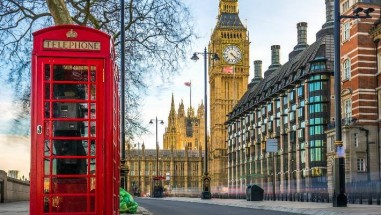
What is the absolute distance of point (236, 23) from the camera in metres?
152

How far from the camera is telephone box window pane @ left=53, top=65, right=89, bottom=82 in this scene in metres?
9.12

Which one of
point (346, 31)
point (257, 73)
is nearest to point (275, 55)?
point (257, 73)

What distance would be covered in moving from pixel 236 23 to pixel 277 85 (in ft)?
209

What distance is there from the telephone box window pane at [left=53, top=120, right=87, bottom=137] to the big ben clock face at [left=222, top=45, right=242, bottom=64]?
14043cm

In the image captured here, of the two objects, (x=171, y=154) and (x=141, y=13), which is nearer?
(x=141, y=13)

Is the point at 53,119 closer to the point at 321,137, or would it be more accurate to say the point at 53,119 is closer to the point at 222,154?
the point at 321,137

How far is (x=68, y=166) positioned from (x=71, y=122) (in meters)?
0.65

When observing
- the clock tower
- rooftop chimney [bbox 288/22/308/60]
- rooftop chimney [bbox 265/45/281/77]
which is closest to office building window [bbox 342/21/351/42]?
rooftop chimney [bbox 288/22/308/60]

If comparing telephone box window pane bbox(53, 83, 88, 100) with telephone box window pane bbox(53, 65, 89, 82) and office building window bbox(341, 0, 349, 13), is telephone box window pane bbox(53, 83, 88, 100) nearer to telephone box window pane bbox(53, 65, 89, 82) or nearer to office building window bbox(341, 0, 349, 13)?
telephone box window pane bbox(53, 65, 89, 82)

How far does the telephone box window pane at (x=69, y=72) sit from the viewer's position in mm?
9125

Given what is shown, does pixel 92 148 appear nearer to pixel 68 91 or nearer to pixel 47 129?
pixel 47 129

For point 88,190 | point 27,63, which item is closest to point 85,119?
point 88,190

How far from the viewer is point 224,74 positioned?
149 metres

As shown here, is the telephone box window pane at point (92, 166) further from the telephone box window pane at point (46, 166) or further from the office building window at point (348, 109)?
the office building window at point (348, 109)
